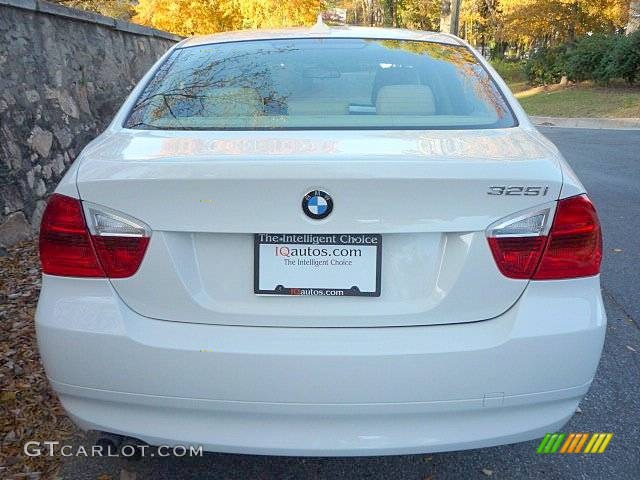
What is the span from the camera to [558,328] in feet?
6.07

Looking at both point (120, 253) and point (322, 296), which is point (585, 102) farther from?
point (120, 253)

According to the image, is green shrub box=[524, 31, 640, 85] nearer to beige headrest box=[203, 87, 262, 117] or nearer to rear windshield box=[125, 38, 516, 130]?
rear windshield box=[125, 38, 516, 130]

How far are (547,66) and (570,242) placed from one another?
2931 centimetres

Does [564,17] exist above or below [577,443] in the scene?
above

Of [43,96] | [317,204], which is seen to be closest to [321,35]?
[317,204]

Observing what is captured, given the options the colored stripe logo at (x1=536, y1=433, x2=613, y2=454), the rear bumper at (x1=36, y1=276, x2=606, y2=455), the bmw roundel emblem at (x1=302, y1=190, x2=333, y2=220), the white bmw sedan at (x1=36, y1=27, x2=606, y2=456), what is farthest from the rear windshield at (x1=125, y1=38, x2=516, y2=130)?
the colored stripe logo at (x1=536, y1=433, x2=613, y2=454)

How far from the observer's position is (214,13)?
17.0 m

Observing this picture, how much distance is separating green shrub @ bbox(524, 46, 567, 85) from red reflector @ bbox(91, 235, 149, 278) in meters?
28.4

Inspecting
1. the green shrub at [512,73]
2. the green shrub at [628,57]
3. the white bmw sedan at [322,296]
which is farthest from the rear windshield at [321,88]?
the green shrub at [512,73]

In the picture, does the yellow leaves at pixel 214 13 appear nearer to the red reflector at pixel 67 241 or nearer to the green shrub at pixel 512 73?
the red reflector at pixel 67 241

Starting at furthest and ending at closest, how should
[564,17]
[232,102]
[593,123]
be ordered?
1. [564,17]
2. [593,123]
3. [232,102]

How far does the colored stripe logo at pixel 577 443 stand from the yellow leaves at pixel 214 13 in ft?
50.8

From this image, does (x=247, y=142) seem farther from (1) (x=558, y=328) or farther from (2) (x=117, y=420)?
(1) (x=558, y=328)

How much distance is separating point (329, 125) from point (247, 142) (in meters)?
0.38
